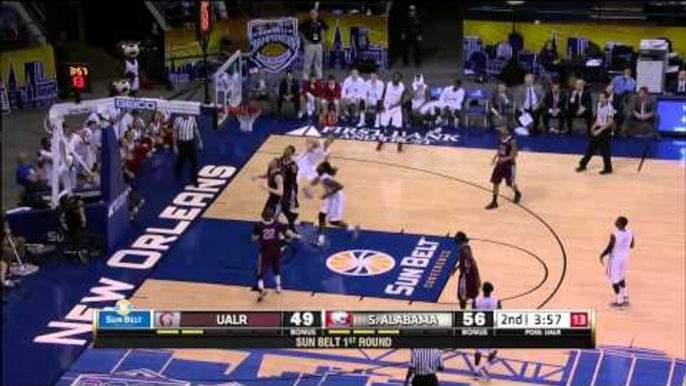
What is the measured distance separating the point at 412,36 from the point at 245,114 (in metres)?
7.05

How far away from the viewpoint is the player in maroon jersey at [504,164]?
2094cm

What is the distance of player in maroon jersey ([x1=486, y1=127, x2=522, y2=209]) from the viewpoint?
824 inches

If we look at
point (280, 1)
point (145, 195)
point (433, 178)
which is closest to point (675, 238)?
Result: point (433, 178)

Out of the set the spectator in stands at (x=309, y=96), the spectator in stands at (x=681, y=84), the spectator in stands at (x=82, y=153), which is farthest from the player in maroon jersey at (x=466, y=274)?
the spectator in stands at (x=681, y=84)

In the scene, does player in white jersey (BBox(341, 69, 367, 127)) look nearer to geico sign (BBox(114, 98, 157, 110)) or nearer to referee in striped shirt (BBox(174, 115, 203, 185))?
referee in striped shirt (BBox(174, 115, 203, 185))

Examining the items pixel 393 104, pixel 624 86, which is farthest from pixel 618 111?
pixel 393 104

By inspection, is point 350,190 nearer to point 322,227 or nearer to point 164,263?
point 322,227

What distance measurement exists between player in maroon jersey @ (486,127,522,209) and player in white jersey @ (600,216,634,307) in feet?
12.9

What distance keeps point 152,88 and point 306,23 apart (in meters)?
4.27

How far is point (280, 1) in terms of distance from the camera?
34.1 m

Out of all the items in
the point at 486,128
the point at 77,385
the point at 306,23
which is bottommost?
the point at 77,385

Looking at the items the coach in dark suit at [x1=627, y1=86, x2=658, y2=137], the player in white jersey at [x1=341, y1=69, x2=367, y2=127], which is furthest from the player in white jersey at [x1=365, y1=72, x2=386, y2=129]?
the coach in dark suit at [x1=627, y1=86, x2=658, y2=137]
